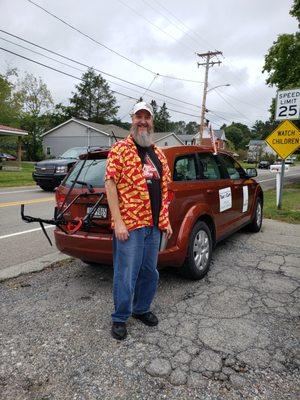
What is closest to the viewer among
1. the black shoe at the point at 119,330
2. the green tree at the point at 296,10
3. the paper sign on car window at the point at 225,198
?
the black shoe at the point at 119,330

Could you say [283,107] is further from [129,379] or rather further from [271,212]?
[129,379]

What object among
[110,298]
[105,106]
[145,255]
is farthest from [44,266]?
[105,106]

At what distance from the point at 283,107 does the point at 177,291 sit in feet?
A: 22.9

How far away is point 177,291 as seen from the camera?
4.11 m

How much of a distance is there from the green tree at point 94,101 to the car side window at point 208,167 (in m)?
72.1

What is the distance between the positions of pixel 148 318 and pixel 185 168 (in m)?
1.87

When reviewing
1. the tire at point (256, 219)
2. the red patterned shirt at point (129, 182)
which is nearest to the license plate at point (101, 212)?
the red patterned shirt at point (129, 182)

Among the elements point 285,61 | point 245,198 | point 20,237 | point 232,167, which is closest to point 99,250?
point 232,167

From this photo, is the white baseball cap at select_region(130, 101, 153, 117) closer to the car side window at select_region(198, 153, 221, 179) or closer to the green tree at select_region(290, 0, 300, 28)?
the car side window at select_region(198, 153, 221, 179)

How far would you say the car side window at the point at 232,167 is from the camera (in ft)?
18.8

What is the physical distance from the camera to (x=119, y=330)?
10.3 feet

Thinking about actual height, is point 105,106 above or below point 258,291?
above

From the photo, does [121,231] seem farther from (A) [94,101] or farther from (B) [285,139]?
(A) [94,101]

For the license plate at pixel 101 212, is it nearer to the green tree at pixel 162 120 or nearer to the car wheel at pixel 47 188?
the car wheel at pixel 47 188
